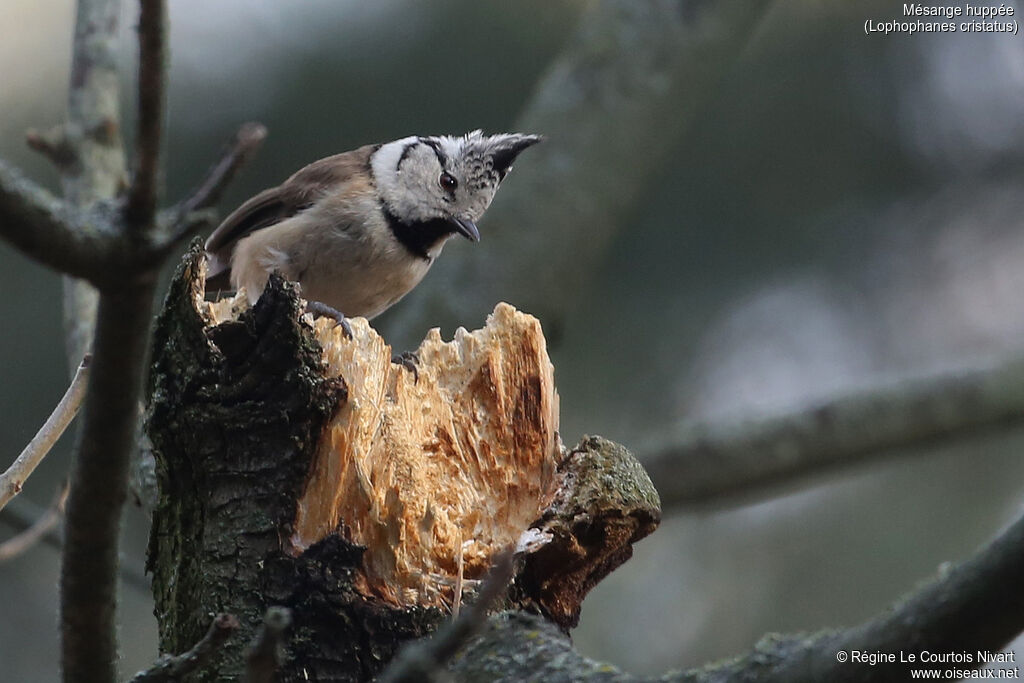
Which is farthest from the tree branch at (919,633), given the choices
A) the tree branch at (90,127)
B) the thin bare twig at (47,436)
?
the tree branch at (90,127)

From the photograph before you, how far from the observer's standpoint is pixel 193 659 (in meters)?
1.62

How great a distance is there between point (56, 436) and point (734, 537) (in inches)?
254

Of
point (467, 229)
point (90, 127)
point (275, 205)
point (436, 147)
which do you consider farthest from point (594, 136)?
point (90, 127)

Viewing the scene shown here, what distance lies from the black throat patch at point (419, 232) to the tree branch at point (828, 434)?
1.09 m

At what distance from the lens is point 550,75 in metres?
4.93

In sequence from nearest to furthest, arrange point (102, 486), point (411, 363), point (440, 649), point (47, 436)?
point (440, 649)
point (102, 486)
point (47, 436)
point (411, 363)

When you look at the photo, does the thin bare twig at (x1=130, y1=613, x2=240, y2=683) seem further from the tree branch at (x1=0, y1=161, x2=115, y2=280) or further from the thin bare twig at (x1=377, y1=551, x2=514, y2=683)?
the tree branch at (x1=0, y1=161, x2=115, y2=280)

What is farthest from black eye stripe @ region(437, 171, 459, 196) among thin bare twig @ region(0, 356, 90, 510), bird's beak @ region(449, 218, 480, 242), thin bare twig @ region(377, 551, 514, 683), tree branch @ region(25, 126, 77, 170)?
thin bare twig @ region(377, 551, 514, 683)

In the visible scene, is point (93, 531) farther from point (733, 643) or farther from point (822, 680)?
point (733, 643)

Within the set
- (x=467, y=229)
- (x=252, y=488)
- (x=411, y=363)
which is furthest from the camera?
(x=467, y=229)

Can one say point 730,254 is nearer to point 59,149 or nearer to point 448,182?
point 448,182

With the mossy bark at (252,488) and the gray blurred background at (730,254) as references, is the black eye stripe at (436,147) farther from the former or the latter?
the mossy bark at (252,488)

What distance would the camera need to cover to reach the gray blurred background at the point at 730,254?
20.6 ft

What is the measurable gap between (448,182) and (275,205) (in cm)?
64
